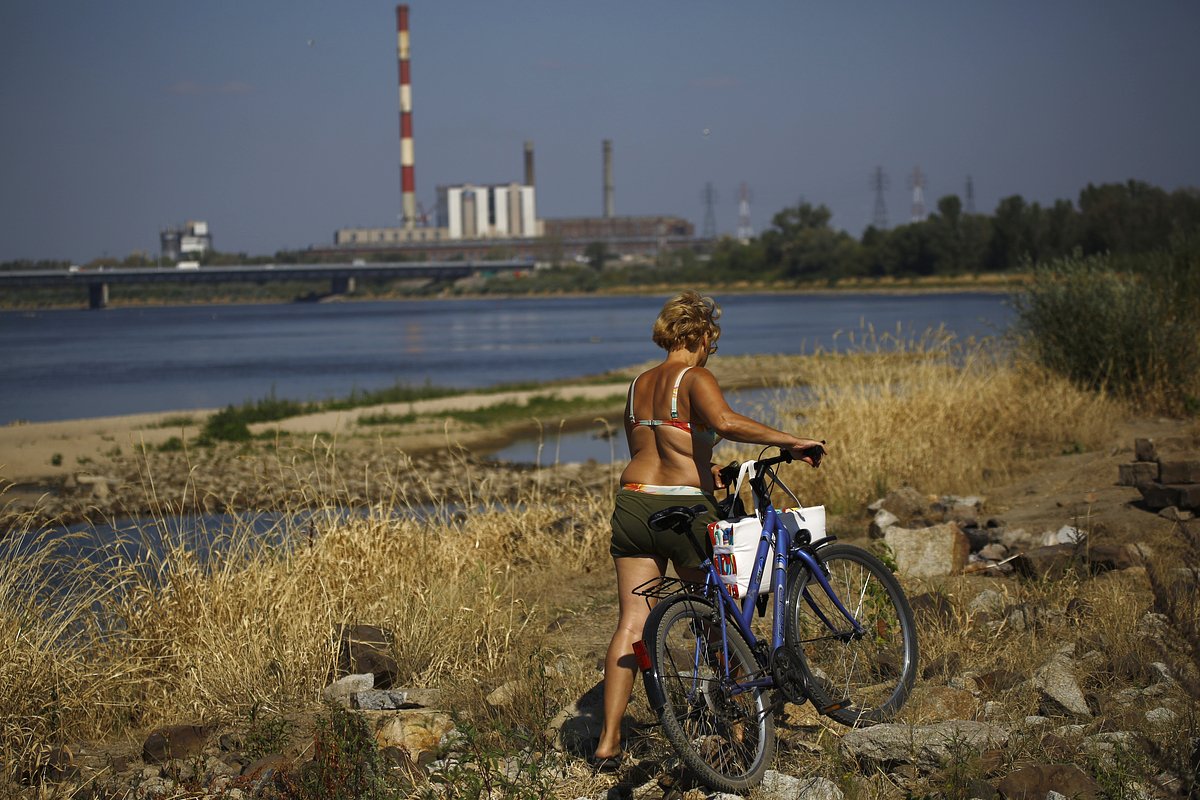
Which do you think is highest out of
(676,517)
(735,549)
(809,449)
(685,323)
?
(685,323)

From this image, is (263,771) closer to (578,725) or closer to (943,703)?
(578,725)

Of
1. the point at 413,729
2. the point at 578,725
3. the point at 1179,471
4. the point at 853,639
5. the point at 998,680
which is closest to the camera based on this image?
the point at 853,639

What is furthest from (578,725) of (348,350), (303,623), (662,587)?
(348,350)

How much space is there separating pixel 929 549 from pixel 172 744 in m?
5.35

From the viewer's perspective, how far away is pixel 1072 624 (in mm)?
7109

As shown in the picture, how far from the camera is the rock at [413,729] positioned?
611cm

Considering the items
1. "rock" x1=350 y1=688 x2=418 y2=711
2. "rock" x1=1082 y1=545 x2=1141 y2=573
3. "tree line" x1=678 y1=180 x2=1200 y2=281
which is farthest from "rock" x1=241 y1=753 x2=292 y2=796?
"tree line" x1=678 y1=180 x2=1200 y2=281

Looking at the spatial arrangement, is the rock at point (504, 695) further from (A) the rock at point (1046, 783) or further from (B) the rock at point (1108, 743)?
(B) the rock at point (1108, 743)

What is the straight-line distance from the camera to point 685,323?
538 centimetres

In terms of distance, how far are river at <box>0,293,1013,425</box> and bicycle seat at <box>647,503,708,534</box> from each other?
1593 centimetres

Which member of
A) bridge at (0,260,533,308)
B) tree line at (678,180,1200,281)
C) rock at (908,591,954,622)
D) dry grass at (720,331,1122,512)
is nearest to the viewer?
rock at (908,591,954,622)

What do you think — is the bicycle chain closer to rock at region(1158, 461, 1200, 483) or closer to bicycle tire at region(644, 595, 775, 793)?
bicycle tire at region(644, 595, 775, 793)

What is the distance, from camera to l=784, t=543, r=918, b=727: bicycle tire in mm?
5324

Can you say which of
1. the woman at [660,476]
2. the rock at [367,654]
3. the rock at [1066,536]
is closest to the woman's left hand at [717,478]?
the woman at [660,476]
